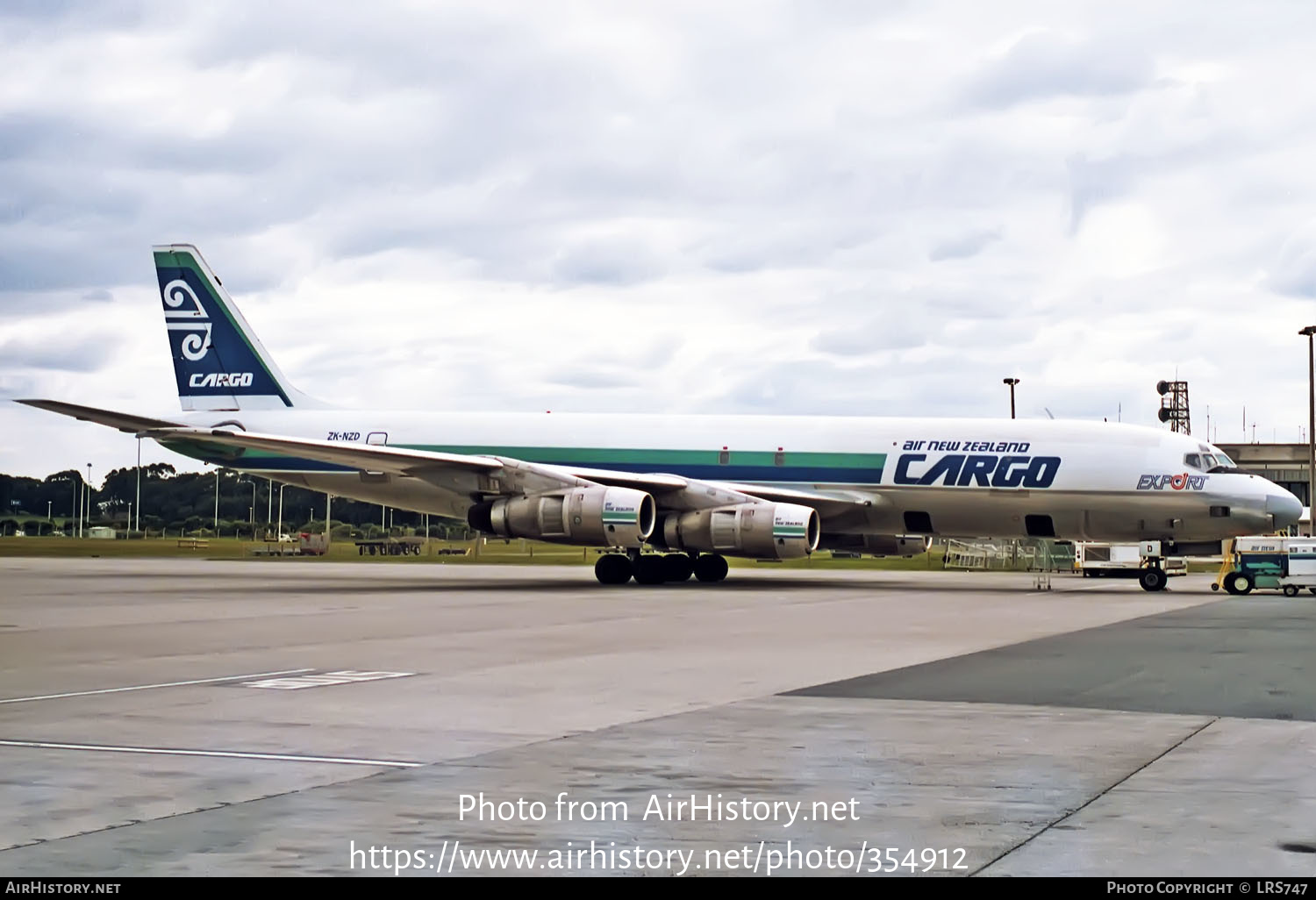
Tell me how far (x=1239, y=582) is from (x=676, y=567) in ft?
43.5

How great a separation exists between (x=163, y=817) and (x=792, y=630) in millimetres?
13716

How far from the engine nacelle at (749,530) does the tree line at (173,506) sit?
85405 millimetres

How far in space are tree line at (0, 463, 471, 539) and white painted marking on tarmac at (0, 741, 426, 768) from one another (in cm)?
10903

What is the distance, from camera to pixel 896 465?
115 feet

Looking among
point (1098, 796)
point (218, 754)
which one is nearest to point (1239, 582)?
point (1098, 796)

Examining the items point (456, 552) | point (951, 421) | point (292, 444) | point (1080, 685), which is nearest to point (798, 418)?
point (951, 421)

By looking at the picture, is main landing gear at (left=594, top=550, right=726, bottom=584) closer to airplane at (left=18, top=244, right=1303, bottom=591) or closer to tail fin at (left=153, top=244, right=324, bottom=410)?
airplane at (left=18, top=244, right=1303, bottom=591)

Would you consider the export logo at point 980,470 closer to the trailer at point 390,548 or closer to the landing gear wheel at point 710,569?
the landing gear wheel at point 710,569

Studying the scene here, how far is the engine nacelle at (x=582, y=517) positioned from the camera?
32719 millimetres

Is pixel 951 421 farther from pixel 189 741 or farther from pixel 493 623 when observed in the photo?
pixel 189 741

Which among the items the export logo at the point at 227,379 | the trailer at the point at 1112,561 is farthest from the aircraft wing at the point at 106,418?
the trailer at the point at 1112,561

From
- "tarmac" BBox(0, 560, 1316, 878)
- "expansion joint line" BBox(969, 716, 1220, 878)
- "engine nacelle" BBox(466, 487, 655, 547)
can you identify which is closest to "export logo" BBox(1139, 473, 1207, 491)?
"engine nacelle" BBox(466, 487, 655, 547)

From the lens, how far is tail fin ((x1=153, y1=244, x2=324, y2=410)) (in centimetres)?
4162

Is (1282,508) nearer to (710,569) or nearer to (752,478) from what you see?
(752,478)
